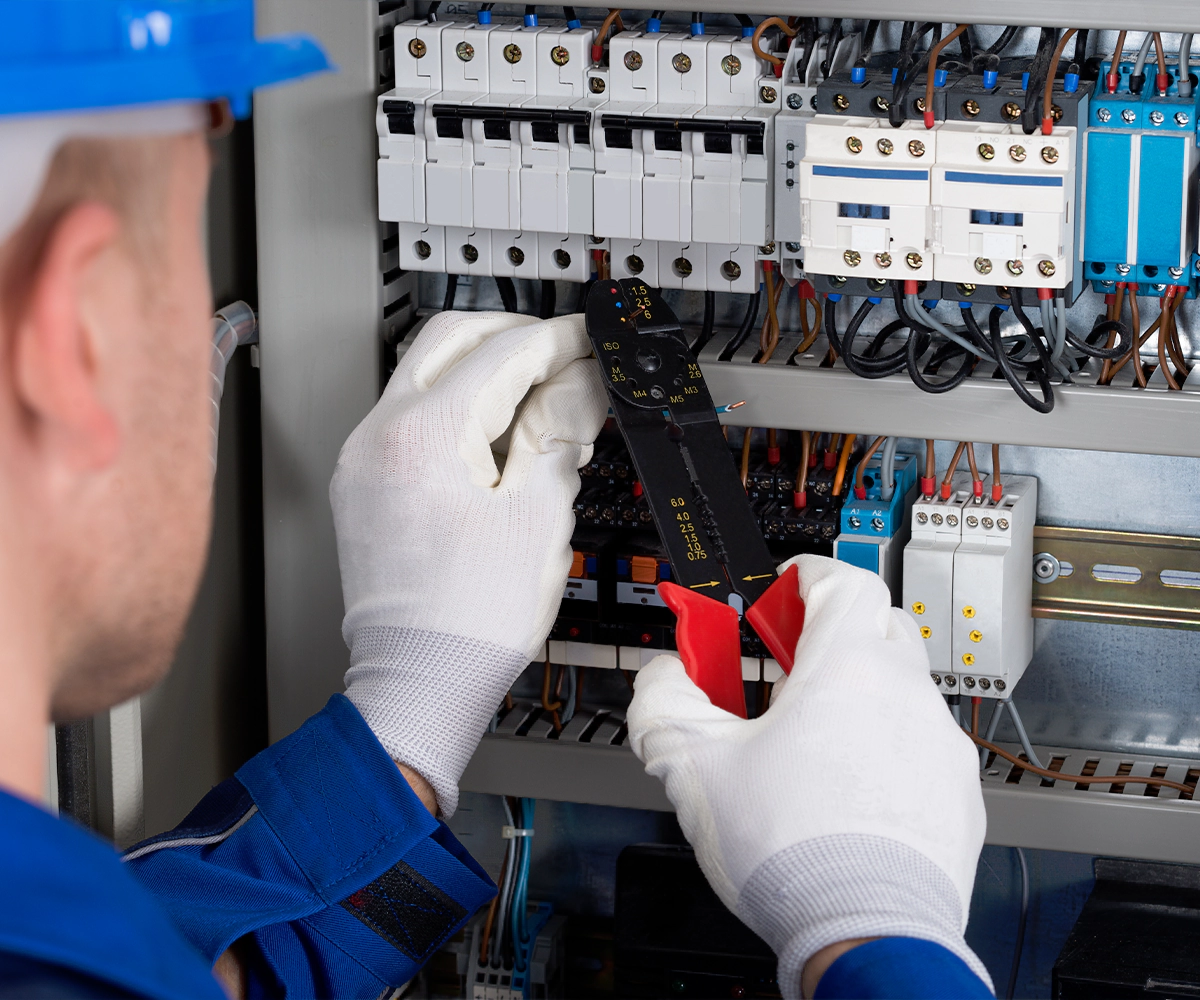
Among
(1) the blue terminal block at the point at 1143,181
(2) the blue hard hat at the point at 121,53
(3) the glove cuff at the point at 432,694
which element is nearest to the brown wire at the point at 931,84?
(1) the blue terminal block at the point at 1143,181

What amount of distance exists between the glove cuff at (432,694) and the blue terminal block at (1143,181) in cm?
67

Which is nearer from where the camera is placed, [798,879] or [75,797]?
[798,879]

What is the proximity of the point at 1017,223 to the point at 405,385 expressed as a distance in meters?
0.58

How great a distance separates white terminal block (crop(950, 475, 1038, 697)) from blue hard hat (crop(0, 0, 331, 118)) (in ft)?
3.32

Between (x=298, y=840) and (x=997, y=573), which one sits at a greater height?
(x=997, y=573)

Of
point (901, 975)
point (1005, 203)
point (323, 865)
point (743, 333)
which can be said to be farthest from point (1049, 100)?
point (323, 865)

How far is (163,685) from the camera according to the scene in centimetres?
144

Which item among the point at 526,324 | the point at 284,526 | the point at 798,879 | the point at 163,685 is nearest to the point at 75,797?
the point at 163,685

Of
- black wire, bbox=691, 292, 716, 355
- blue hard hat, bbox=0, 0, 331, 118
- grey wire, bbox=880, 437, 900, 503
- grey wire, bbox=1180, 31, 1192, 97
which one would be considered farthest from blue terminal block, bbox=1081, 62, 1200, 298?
blue hard hat, bbox=0, 0, 331, 118

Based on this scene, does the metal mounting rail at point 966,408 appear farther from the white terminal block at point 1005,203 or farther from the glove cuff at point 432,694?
the glove cuff at point 432,694

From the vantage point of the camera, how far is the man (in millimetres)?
461

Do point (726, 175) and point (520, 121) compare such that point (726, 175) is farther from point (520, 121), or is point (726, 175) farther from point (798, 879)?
point (798, 879)

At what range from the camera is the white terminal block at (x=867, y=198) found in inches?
47.7

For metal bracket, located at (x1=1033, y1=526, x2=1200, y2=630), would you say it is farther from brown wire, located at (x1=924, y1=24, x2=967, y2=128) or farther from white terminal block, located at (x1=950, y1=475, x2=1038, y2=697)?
brown wire, located at (x1=924, y1=24, x2=967, y2=128)
